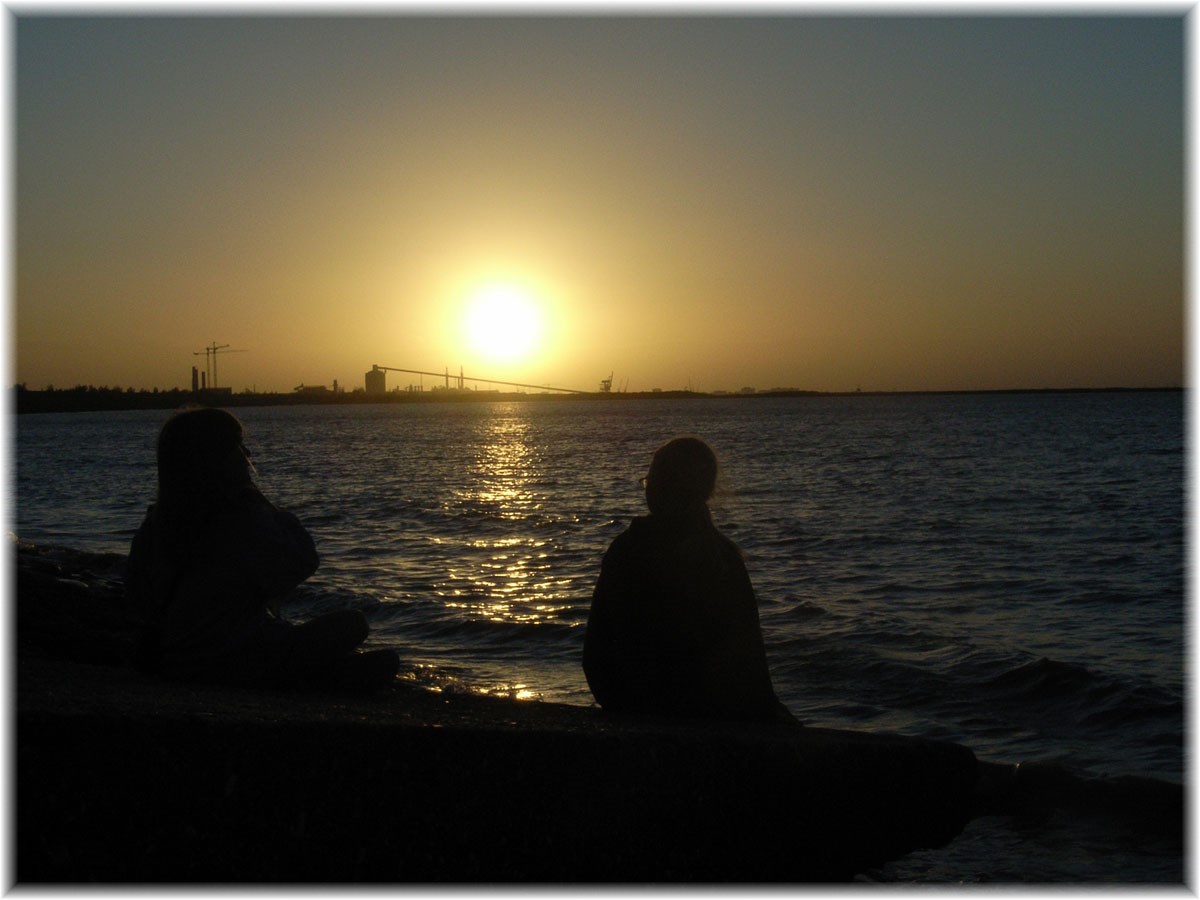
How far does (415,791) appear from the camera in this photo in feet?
11.0

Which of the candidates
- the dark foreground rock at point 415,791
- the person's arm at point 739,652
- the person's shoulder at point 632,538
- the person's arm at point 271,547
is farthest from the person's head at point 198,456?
the person's arm at point 739,652

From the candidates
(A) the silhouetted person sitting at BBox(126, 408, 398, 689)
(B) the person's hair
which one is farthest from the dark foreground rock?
(B) the person's hair

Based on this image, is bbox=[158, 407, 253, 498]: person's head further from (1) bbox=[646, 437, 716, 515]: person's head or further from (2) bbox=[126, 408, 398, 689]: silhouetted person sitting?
(1) bbox=[646, 437, 716, 515]: person's head

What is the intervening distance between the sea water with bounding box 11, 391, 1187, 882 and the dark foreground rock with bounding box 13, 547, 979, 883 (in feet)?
1.95

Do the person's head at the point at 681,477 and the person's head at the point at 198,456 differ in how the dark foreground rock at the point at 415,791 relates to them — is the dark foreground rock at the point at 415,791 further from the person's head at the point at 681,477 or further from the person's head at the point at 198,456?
the person's head at the point at 681,477

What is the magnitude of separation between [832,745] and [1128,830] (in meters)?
2.16

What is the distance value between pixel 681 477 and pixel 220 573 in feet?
6.26

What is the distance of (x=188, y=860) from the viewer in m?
3.06

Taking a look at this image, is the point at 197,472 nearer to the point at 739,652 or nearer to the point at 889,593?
the point at 739,652

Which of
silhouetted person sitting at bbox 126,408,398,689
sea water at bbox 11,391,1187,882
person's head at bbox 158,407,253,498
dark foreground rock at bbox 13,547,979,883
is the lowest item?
sea water at bbox 11,391,1187,882

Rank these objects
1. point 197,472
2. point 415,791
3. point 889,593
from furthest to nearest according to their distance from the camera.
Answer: point 889,593 → point 197,472 → point 415,791

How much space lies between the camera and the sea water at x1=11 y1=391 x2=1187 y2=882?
7117mm

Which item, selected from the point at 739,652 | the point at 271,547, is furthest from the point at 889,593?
the point at 271,547

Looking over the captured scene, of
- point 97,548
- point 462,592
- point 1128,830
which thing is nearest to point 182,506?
point 1128,830
